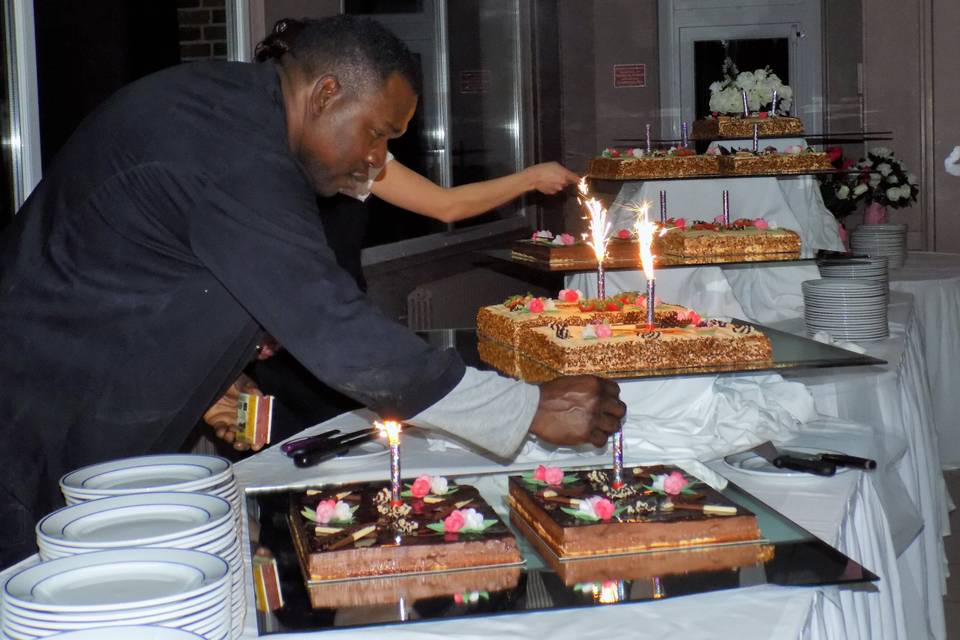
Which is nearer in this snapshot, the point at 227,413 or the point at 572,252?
the point at 227,413

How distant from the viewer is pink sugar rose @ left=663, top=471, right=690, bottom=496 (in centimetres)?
165

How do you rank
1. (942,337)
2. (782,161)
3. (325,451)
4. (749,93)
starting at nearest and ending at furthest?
(325,451)
(782,161)
(749,93)
(942,337)

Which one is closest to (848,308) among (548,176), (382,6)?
(548,176)

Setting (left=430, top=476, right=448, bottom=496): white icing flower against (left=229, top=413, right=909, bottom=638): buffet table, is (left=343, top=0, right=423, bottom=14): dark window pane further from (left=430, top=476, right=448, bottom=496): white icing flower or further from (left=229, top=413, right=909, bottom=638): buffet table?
(left=430, top=476, right=448, bottom=496): white icing flower

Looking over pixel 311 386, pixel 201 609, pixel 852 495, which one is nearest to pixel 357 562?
pixel 201 609

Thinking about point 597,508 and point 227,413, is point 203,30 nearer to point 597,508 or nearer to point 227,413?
point 227,413

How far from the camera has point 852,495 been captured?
1974 mm

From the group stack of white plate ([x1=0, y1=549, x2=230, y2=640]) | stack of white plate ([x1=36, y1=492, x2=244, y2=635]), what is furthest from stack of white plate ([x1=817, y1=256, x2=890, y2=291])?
stack of white plate ([x1=0, y1=549, x2=230, y2=640])

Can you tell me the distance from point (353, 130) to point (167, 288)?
1.19ft

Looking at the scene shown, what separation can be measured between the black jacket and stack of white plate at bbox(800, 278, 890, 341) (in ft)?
7.52

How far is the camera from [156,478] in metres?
1.54

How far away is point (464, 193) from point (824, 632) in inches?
84.5

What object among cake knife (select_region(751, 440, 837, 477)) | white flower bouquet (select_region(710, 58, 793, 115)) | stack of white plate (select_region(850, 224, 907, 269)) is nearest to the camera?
cake knife (select_region(751, 440, 837, 477))

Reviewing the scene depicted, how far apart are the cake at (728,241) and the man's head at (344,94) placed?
1810mm
